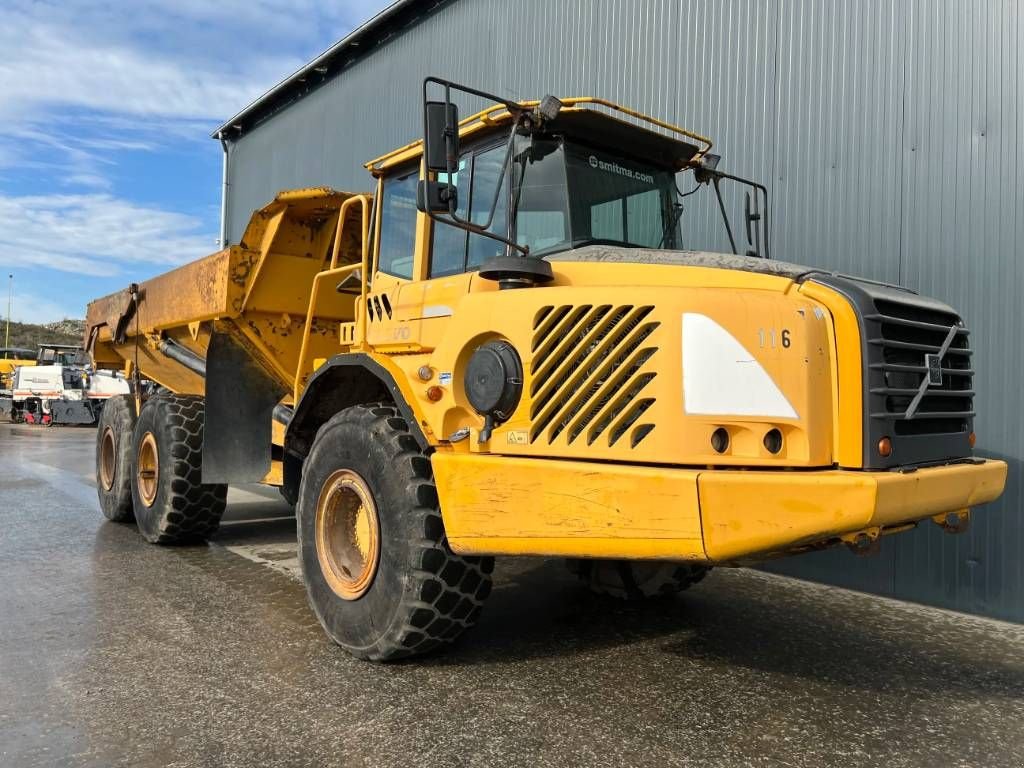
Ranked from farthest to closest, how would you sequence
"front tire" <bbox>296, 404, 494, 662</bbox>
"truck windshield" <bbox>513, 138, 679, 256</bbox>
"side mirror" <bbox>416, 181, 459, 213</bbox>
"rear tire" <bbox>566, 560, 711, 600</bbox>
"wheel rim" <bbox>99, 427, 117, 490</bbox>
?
"wheel rim" <bbox>99, 427, 117, 490</bbox> → "rear tire" <bbox>566, 560, 711, 600</bbox> → "truck windshield" <bbox>513, 138, 679, 256</bbox> → "front tire" <bbox>296, 404, 494, 662</bbox> → "side mirror" <bbox>416, 181, 459, 213</bbox>

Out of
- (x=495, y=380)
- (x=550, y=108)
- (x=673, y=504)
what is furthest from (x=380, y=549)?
(x=550, y=108)

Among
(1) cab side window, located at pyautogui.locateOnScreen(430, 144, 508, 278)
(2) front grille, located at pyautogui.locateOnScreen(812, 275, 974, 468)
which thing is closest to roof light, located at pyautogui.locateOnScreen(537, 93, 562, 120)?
(1) cab side window, located at pyautogui.locateOnScreen(430, 144, 508, 278)

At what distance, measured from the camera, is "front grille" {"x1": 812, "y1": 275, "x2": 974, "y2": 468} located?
3.31 meters

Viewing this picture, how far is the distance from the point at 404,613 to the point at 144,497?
458 cm

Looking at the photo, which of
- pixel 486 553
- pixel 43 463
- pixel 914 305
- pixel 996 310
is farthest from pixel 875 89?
pixel 43 463

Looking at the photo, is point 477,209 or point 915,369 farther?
point 477,209

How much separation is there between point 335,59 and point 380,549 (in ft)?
39.0

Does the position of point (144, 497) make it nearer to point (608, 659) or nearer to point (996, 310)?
point (608, 659)

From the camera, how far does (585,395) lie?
346cm

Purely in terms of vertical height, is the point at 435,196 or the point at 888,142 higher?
the point at 888,142

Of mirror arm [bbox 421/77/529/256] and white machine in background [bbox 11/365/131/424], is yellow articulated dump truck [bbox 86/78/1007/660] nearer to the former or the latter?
mirror arm [bbox 421/77/529/256]

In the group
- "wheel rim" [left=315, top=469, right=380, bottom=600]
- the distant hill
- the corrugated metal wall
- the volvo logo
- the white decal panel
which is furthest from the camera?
the distant hill

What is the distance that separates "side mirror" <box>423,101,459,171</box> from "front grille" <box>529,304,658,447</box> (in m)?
0.81

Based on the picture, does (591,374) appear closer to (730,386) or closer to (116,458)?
(730,386)
